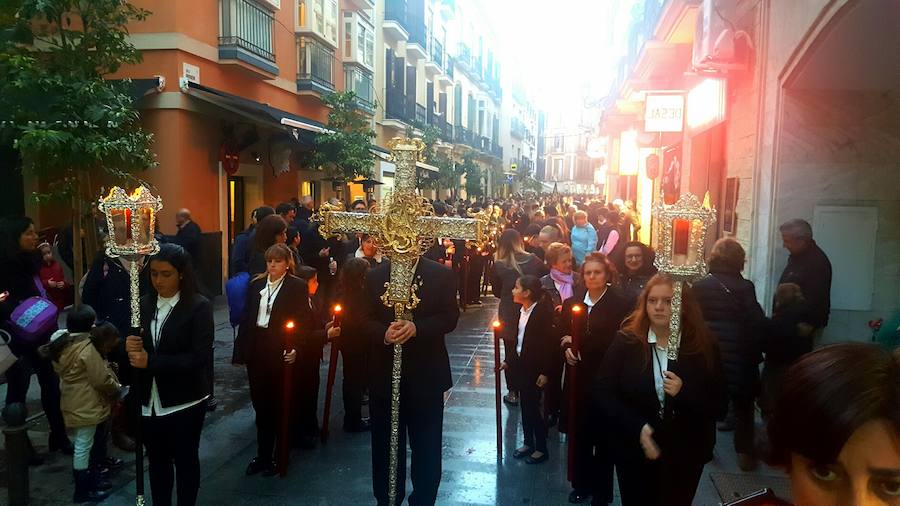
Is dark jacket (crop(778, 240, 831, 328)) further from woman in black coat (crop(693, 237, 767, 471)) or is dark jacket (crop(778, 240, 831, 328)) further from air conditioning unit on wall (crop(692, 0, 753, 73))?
air conditioning unit on wall (crop(692, 0, 753, 73))

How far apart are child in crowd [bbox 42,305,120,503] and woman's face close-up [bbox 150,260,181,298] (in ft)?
3.55

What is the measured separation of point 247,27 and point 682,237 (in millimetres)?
12576

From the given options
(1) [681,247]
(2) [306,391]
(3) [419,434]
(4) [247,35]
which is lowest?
(2) [306,391]

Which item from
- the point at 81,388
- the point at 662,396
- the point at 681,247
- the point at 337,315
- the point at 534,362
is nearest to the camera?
the point at 681,247

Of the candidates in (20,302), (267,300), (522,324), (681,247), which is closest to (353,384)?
(267,300)

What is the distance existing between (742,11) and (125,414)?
8446 millimetres

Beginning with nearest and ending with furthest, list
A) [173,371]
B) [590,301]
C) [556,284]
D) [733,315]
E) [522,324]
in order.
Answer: [173,371] → [590,301] → [733,315] → [522,324] → [556,284]

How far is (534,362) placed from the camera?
217 inches

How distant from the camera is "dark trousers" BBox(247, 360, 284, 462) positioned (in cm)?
524

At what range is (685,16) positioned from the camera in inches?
392

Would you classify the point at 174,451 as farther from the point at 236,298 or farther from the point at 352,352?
the point at 236,298

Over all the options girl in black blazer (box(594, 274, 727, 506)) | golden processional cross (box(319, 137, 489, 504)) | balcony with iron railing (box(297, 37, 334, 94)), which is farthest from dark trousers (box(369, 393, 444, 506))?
Result: balcony with iron railing (box(297, 37, 334, 94))

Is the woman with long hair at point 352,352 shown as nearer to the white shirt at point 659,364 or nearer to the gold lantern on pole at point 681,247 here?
the white shirt at point 659,364

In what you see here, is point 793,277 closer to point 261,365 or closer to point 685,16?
point 261,365
